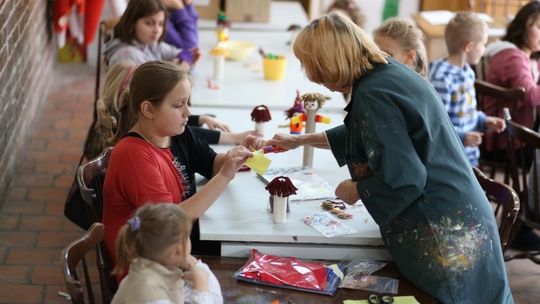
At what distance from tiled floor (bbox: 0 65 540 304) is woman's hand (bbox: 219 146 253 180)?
1.45 metres

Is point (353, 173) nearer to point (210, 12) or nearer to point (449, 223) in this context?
point (449, 223)

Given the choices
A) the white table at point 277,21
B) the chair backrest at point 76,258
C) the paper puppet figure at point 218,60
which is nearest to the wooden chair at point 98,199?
the chair backrest at point 76,258

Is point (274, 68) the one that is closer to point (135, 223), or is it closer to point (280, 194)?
point (280, 194)

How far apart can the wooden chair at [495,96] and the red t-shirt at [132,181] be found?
7.81 feet

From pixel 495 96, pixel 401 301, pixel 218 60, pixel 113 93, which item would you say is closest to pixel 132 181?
pixel 401 301

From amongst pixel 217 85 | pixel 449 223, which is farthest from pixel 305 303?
pixel 217 85

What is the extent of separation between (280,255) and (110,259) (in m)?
0.59

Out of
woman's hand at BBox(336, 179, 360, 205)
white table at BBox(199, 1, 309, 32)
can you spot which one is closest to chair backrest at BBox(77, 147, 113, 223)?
woman's hand at BBox(336, 179, 360, 205)

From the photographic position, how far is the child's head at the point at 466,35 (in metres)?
4.37

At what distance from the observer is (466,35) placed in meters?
4.38

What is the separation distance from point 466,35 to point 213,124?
152 cm

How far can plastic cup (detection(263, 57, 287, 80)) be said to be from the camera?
4.58 metres

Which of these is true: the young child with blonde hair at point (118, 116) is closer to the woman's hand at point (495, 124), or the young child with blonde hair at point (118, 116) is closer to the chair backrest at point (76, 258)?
the chair backrest at point (76, 258)

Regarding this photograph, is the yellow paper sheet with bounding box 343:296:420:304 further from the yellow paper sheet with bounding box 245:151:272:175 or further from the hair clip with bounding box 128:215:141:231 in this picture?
the hair clip with bounding box 128:215:141:231
